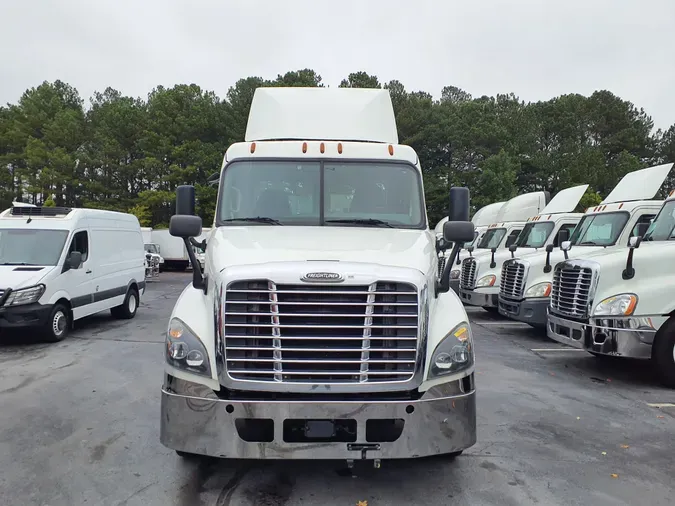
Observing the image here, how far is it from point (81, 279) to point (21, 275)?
1205mm

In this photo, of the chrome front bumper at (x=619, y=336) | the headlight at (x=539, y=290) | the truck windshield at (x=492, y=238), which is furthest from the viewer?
the truck windshield at (x=492, y=238)

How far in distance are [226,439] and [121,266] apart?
964 centimetres

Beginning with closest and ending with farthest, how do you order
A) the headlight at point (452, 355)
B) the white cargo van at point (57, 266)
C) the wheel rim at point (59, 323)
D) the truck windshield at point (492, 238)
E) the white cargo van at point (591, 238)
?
the headlight at point (452, 355) → the white cargo van at point (57, 266) → the white cargo van at point (591, 238) → the wheel rim at point (59, 323) → the truck windshield at point (492, 238)

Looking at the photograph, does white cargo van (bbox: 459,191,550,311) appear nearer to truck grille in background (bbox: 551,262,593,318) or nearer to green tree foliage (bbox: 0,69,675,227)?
truck grille in background (bbox: 551,262,593,318)

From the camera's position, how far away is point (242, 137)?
37.8m

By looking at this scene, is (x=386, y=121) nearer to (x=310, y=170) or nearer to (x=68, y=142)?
(x=310, y=170)

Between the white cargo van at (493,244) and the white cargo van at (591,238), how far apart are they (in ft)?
5.63

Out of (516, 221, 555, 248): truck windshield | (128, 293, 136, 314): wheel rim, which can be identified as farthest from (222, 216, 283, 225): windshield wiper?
(516, 221, 555, 248): truck windshield

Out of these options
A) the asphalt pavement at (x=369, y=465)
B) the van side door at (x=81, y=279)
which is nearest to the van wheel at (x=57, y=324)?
the van side door at (x=81, y=279)

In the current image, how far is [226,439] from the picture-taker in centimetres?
356

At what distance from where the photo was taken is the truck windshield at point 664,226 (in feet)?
24.5

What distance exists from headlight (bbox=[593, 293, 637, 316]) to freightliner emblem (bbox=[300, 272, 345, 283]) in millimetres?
4585

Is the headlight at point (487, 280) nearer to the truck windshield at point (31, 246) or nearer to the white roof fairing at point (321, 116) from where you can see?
the white roof fairing at point (321, 116)

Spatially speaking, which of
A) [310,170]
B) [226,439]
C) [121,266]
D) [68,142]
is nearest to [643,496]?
[226,439]
